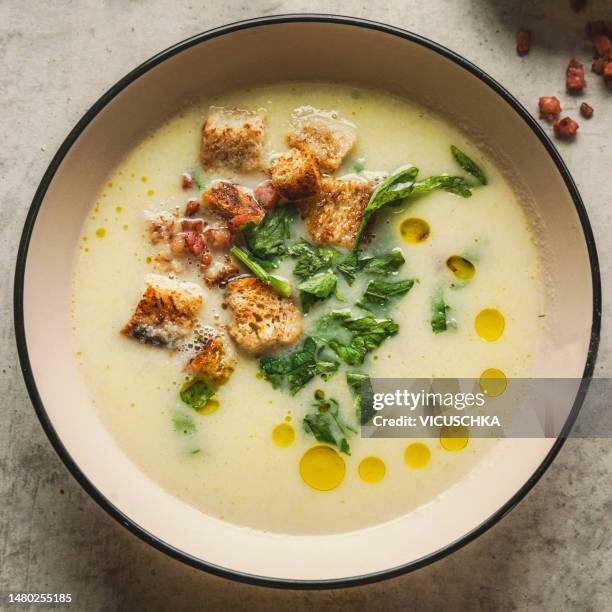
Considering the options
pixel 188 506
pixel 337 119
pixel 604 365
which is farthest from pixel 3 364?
pixel 604 365

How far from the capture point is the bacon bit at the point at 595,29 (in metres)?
3.26

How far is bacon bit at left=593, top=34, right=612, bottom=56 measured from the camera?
10.6 feet

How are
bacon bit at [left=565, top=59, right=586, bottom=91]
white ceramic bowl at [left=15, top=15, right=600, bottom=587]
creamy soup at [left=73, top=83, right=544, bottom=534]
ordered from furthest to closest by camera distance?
bacon bit at [left=565, top=59, right=586, bottom=91] < creamy soup at [left=73, top=83, right=544, bottom=534] < white ceramic bowl at [left=15, top=15, right=600, bottom=587]

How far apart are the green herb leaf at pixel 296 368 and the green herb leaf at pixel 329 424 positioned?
12 cm

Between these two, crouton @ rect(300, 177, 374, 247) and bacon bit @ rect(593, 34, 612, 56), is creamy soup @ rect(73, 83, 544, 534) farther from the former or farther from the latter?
bacon bit @ rect(593, 34, 612, 56)

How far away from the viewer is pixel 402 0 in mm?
3250

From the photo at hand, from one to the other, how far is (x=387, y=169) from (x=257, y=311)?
861mm

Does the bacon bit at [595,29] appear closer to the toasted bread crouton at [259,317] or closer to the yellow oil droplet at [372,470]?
the toasted bread crouton at [259,317]

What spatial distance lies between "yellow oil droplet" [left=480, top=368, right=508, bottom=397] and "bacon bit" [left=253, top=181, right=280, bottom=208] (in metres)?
1.19

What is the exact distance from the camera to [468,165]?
3.21 meters

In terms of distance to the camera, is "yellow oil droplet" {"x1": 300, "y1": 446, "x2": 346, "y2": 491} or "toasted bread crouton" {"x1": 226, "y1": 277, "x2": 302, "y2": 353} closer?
"toasted bread crouton" {"x1": 226, "y1": 277, "x2": 302, "y2": 353}

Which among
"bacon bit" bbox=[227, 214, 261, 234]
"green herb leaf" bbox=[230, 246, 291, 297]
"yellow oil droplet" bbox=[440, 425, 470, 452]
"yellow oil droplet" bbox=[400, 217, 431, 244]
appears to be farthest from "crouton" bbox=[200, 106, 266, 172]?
"yellow oil droplet" bbox=[440, 425, 470, 452]

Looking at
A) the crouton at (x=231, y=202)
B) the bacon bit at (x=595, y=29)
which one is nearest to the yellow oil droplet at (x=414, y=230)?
the crouton at (x=231, y=202)

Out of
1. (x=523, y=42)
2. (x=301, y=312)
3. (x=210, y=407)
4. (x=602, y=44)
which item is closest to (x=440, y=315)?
(x=301, y=312)
